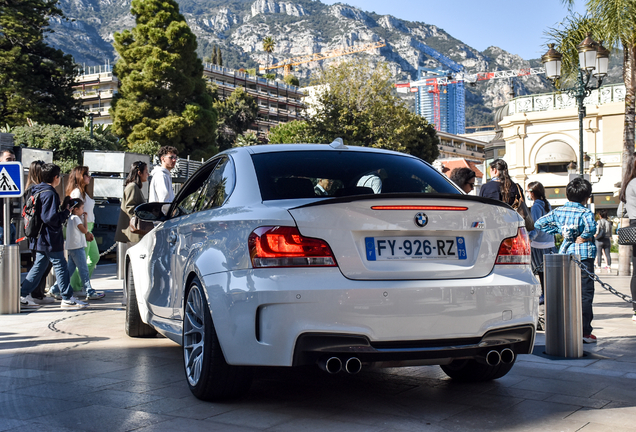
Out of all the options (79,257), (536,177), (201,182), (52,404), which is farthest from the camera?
(536,177)

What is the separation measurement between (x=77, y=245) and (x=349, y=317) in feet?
24.2

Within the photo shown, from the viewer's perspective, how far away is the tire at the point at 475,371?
4867 millimetres

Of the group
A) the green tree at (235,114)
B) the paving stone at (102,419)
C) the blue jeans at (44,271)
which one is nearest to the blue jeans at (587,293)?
the paving stone at (102,419)

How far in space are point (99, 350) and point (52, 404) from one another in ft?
6.39

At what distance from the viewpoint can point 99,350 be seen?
6281 mm

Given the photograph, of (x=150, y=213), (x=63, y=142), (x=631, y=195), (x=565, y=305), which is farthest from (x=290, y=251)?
(x=63, y=142)

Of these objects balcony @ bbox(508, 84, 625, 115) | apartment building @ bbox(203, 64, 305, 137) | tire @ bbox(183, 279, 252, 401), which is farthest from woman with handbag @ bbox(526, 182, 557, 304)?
apartment building @ bbox(203, 64, 305, 137)

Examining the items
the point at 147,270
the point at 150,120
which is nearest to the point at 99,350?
the point at 147,270

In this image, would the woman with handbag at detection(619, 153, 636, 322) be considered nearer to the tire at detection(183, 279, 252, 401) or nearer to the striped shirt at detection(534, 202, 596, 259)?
the striped shirt at detection(534, 202, 596, 259)

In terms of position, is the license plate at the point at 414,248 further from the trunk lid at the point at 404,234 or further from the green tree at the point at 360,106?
the green tree at the point at 360,106

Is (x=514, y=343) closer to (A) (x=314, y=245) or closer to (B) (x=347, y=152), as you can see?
(A) (x=314, y=245)

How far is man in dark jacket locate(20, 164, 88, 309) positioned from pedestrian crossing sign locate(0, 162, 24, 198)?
354mm

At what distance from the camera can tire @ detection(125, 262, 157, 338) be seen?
6582 mm

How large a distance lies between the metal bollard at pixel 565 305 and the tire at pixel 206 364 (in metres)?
3.01
